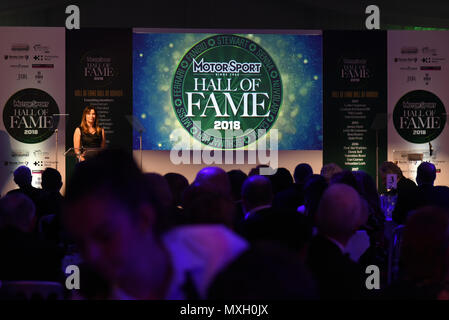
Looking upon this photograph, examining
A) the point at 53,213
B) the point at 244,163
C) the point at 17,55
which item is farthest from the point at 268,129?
the point at 53,213

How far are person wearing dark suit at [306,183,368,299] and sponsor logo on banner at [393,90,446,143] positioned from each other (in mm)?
7214

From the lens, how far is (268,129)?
926 centimetres

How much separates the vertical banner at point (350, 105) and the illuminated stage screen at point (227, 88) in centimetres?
16

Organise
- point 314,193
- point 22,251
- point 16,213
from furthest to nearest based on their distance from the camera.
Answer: point 314,193 < point 16,213 < point 22,251

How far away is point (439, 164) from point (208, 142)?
3.78 m

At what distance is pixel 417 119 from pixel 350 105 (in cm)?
114

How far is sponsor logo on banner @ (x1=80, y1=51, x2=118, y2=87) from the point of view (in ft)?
30.0

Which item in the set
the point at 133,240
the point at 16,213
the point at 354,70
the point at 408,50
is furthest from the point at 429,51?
the point at 133,240

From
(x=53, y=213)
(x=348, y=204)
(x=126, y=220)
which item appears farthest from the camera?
(x=53, y=213)

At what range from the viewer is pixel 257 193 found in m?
3.58

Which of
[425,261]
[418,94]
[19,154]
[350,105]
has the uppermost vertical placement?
[418,94]

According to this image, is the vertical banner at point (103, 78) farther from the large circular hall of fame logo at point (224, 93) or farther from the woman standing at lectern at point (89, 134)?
the large circular hall of fame logo at point (224, 93)

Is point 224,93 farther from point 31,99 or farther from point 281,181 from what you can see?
point 281,181
